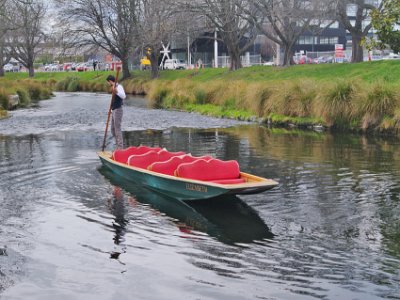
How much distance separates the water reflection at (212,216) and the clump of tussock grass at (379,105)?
33.5 feet

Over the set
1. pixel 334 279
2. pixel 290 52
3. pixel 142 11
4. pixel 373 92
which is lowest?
pixel 334 279

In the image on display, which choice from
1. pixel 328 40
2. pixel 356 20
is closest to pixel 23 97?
pixel 356 20

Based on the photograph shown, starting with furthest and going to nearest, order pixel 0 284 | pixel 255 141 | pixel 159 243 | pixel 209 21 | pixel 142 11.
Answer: pixel 142 11, pixel 209 21, pixel 255 141, pixel 159 243, pixel 0 284

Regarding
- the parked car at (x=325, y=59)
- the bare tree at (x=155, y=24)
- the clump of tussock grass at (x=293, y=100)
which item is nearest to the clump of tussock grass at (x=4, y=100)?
the bare tree at (x=155, y=24)

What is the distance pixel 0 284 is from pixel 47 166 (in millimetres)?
7349

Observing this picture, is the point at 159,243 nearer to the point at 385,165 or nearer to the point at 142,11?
the point at 385,165

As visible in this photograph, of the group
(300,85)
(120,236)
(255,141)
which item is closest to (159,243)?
(120,236)

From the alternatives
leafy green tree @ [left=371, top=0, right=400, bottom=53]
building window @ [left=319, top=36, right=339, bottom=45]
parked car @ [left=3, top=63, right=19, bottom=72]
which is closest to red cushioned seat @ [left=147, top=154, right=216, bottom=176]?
leafy green tree @ [left=371, top=0, right=400, bottom=53]

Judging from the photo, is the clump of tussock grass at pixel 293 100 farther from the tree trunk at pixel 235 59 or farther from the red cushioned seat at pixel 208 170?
the tree trunk at pixel 235 59

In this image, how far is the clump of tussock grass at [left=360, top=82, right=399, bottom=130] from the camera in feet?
60.6

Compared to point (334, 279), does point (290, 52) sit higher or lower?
higher

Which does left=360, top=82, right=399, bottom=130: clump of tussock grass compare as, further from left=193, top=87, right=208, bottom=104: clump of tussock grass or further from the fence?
the fence

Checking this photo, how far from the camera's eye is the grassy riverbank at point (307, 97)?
1903 cm

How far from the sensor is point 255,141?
1791 centimetres
